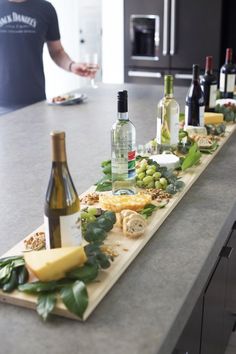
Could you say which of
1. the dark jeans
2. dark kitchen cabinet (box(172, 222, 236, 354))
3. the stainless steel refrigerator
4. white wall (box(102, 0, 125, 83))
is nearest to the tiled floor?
dark kitchen cabinet (box(172, 222, 236, 354))

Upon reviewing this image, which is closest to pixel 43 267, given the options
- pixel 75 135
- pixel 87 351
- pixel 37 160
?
pixel 87 351

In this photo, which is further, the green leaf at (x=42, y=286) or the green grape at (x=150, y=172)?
the green grape at (x=150, y=172)

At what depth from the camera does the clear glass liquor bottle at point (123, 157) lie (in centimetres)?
147

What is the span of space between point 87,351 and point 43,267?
0.65 ft

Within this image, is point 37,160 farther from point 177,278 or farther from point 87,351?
point 87,351

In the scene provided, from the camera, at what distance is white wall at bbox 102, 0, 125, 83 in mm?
5121

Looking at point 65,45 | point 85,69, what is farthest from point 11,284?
point 65,45

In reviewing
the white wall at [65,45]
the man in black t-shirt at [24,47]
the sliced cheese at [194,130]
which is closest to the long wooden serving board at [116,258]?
the sliced cheese at [194,130]

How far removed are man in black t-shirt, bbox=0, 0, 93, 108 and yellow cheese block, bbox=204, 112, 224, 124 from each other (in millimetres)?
1285

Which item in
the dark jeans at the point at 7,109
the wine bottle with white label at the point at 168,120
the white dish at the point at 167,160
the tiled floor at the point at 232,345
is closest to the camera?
the white dish at the point at 167,160

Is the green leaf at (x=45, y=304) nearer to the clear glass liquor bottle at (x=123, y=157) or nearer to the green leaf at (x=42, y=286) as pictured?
the green leaf at (x=42, y=286)

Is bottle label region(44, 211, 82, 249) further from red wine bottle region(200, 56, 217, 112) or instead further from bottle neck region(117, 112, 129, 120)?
red wine bottle region(200, 56, 217, 112)

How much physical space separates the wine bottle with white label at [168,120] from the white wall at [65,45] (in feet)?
13.7

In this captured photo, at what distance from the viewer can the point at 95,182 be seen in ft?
5.55
